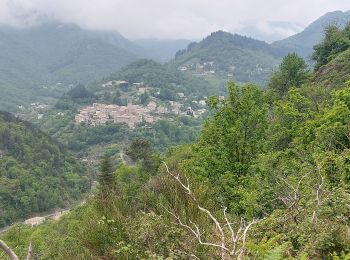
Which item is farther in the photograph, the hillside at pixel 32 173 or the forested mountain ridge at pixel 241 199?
the hillside at pixel 32 173

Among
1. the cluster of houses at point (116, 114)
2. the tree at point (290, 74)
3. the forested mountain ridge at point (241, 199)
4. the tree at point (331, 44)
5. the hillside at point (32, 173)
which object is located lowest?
the hillside at point (32, 173)

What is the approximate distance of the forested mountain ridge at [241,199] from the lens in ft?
15.9

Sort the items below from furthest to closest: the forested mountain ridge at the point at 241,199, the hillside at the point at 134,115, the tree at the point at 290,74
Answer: the hillside at the point at 134,115 < the tree at the point at 290,74 < the forested mountain ridge at the point at 241,199

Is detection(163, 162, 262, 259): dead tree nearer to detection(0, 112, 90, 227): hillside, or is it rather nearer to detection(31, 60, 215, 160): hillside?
detection(0, 112, 90, 227): hillside

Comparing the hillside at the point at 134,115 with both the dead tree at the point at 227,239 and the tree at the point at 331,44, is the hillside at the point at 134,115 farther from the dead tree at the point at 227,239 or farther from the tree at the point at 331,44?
the dead tree at the point at 227,239

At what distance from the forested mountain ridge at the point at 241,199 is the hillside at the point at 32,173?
57281 mm

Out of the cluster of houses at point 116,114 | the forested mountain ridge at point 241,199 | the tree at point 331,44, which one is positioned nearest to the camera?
the forested mountain ridge at point 241,199

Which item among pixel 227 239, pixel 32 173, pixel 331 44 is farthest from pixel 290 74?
pixel 32 173

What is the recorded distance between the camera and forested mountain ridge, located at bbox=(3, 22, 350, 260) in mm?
4844

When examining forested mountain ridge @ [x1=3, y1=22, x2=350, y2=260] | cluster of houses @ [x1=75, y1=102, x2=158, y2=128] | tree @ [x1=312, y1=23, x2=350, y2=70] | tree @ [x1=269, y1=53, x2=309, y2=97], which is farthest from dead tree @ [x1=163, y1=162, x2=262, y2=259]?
cluster of houses @ [x1=75, y1=102, x2=158, y2=128]

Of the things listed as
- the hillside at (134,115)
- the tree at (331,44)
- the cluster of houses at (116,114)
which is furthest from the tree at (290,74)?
the cluster of houses at (116,114)

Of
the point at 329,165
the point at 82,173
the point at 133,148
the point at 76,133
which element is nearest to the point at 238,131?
the point at 329,165

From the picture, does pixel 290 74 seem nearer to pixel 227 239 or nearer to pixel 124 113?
pixel 227 239

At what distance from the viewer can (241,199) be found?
13406mm
